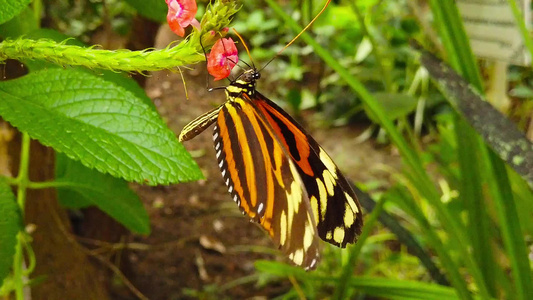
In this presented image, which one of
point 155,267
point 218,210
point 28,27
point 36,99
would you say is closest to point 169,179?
point 36,99

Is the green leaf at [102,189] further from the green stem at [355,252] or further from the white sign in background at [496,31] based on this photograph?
the white sign in background at [496,31]

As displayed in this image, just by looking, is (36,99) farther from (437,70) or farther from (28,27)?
(437,70)

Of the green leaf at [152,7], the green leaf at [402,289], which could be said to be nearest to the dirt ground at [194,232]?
the green leaf at [402,289]

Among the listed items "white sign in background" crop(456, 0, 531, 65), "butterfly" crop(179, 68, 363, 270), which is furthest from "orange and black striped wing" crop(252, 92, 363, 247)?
"white sign in background" crop(456, 0, 531, 65)

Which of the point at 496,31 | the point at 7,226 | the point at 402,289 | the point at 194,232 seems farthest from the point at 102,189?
the point at 194,232

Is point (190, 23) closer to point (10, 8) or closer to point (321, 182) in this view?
point (10, 8)
